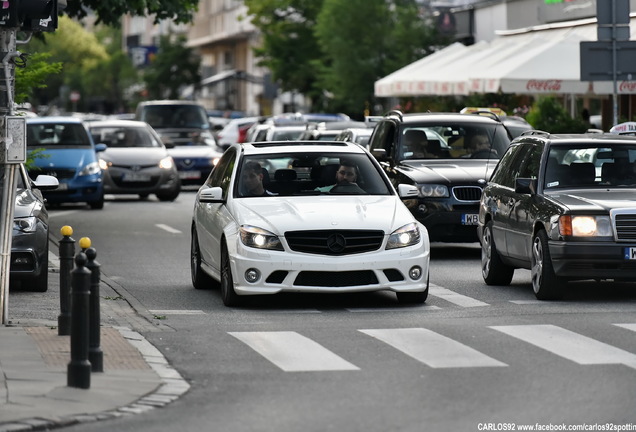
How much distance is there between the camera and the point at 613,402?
929 cm

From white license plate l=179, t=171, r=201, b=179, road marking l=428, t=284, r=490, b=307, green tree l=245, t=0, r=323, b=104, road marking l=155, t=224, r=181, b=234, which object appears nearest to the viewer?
road marking l=428, t=284, r=490, b=307

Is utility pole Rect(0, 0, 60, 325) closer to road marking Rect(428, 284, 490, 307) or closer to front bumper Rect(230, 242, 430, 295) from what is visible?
front bumper Rect(230, 242, 430, 295)

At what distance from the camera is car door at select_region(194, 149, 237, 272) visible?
15281mm

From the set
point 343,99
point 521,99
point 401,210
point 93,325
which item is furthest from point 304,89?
point 93,325

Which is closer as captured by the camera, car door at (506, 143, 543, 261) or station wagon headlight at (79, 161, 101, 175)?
car door at (506, 143, 543, 261)

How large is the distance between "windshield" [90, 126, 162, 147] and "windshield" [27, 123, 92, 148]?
3.00 m

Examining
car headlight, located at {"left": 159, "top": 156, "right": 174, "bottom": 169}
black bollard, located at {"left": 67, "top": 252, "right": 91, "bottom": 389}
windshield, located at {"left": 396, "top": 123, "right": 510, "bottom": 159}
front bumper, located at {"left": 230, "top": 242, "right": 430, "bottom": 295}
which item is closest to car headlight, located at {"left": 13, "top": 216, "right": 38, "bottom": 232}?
front bumper, located at {"left": 230, "top": 242, "right": 430, "bottom": 295}

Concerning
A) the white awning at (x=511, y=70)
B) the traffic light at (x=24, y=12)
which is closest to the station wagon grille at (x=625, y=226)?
the traffic light at (x=24, y=12)

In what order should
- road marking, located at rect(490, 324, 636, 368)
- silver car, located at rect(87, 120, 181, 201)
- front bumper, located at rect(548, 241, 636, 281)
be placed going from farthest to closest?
silver car, located at rect(87, 120, 181, 201), front bumper, located at rect(548, 241, 636, 281), road marking, located at rect(490, 324, 636, 368)

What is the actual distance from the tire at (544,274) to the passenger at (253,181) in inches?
96.1

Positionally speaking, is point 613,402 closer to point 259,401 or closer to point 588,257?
point 259,401

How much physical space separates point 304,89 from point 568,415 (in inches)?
2291

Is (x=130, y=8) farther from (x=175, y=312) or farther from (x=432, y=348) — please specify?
(x=432, y=348)

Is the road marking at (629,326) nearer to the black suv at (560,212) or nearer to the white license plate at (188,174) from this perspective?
the black suv at (560,212)
